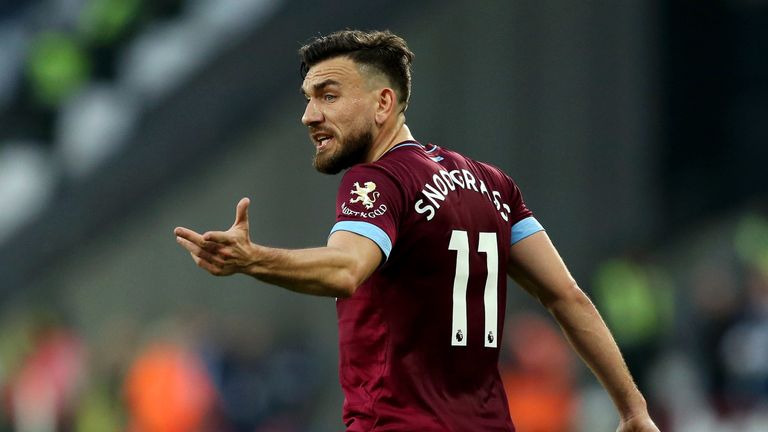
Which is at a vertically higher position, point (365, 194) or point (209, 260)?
point (365, 194)

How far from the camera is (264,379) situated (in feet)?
47.0

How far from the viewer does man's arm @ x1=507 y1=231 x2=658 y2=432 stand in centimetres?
502

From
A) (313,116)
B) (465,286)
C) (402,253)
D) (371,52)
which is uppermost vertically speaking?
(371,52)

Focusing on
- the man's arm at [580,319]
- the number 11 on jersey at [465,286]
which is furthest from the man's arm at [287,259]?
the man's arm at [580,319]

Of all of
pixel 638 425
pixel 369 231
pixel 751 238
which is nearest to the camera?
pixel 369 231

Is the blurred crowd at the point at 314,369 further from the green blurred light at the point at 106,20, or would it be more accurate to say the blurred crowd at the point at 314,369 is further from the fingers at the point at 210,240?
the fingers at the point at 210,240

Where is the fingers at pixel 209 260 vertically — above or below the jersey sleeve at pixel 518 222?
below

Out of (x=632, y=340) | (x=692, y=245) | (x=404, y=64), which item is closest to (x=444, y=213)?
(x=404, y=64)

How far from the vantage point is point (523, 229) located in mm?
5012

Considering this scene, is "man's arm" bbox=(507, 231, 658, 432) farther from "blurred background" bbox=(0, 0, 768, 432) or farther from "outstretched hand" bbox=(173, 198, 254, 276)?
"blurred background" bbox=(0, 0, 768, 432)

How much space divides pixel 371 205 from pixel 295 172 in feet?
41.4

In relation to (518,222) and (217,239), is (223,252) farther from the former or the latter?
(518,222)

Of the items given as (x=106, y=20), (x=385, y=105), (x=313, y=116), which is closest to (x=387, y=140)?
(x=385, y=105)

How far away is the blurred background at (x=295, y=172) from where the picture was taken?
45.8 ft
